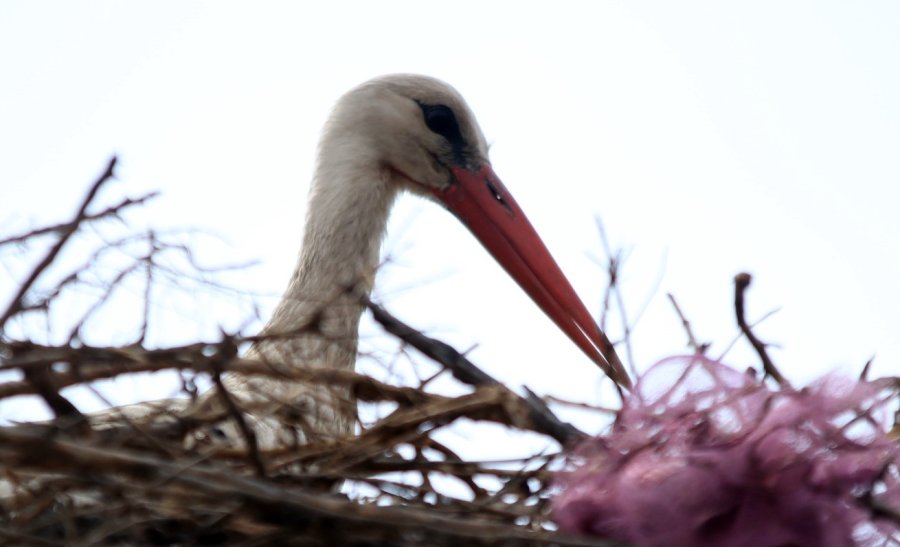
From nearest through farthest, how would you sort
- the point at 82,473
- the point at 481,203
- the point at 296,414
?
the point at 82,473 → the point at 296,414 → the point at 481,203

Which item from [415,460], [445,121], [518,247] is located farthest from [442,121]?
[415,460]

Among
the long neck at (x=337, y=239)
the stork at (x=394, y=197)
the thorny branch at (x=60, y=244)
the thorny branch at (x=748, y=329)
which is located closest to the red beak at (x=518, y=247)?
the stork at (x=394, y=197)

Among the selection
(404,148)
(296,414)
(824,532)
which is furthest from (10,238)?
(404,148)

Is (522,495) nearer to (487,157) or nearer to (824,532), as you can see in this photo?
(824,532)

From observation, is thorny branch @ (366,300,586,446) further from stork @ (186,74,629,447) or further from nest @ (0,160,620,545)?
stork @ (186,74,629,447)

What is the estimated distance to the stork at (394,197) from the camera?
144 inches

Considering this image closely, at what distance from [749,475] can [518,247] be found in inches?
74.3

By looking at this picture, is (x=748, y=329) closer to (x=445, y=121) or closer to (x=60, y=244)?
(x=60, y=244)

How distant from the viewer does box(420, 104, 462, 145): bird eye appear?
13.7 ft

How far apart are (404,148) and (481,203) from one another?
0.27 meters

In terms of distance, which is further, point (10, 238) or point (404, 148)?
point (404, 148)

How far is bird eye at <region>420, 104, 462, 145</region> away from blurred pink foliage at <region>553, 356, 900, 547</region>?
2086 mm

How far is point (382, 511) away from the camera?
184 centimetres

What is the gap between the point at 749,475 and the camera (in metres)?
2.10
